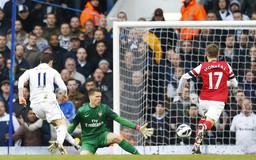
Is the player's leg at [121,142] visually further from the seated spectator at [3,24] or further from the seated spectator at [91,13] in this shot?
the seated spectator at [3,24]

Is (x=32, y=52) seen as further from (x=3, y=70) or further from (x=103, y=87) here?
(x=103, y=87)

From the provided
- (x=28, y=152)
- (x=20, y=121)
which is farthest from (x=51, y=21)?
(x=28, y=152)

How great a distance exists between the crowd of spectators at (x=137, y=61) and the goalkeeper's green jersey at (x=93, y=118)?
5.93 ft

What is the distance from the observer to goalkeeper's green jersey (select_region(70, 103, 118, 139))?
61.5 feet

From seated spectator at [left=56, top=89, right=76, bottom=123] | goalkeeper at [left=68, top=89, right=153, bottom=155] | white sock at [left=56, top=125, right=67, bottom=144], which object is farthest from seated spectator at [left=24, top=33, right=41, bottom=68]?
white sock at [left=56, top=125, right=67, bottom=144]

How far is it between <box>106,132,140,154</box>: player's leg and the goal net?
1819mm

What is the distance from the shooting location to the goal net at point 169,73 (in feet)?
69.6

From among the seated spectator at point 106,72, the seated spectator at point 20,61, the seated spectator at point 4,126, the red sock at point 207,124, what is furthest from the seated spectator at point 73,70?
Answer: the red sock at point 207,124

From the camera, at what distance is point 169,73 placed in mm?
21828

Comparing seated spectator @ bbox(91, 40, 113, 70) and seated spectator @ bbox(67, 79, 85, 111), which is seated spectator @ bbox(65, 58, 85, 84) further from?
seated spectator @ bbox(67, 79, 85, 111)

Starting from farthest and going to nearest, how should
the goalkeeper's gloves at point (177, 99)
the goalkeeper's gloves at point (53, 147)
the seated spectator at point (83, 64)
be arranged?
the seated spectator at point (83, 64), the goalkeeper's gloves at point (177, 99), the goalkeeper's gloves at point (53, 147)

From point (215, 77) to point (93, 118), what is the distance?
6.93ft

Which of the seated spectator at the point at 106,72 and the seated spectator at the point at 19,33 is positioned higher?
the seated spectator at the point at 19,33

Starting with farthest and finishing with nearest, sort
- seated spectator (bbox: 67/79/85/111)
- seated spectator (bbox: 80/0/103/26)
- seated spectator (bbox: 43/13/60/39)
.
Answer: seated spectator (bbox: 80/0/103/26) → seated spectator (bbox: 43/13/60/39) → seated spectator (bbox: 67/79/85/111)
